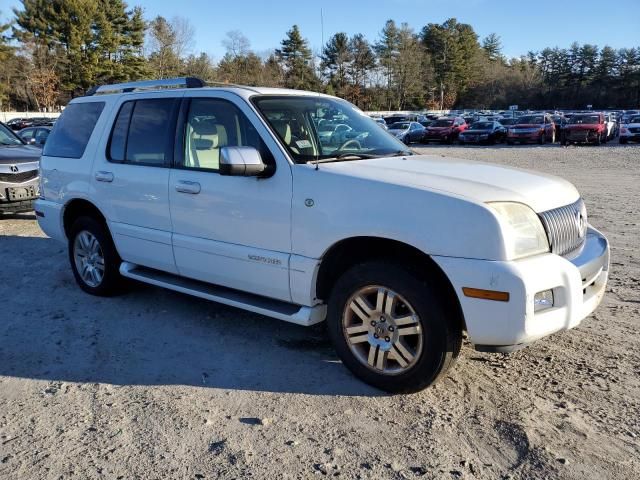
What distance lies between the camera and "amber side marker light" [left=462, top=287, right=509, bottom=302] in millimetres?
3068

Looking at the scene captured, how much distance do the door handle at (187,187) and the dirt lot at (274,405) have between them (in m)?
1.19

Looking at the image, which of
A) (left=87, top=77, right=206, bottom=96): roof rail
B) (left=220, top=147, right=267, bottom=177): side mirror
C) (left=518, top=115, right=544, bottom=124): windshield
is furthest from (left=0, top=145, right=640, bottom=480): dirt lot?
(left=518, top=115, right=544, bottom=124): windshield

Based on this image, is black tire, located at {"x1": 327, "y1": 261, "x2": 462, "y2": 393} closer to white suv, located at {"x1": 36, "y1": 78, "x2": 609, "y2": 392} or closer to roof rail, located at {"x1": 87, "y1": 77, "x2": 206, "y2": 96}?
white suv, located at {"x1": 36, "y1": 78, "x2": 609, "y2": 392}

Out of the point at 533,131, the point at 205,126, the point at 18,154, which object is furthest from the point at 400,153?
the point at 533,131

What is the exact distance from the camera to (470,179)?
3.59 metres

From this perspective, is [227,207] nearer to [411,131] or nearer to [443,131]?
[443,131]

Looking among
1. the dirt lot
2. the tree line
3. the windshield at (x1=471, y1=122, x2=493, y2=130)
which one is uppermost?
the tree line

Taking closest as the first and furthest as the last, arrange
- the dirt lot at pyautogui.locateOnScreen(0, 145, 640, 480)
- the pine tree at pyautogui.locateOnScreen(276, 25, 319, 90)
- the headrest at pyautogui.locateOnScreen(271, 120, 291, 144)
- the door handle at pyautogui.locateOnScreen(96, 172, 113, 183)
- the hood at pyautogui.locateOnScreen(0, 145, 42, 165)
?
1. the dirt lot at pyautogui.locateOnScreen(0, 145, 640, 480)
2. the headrest at pyautogui.locateOnScreen(271, 120, 291, 144)
3. the door handle at pyautogui.locateOnScreen(96, 172, 113, 183)
4. the hood at pyautogui.locateOnScreen(0, 145, 42, 165)
5. the pine tree at pyautogui.locateOnScreen(276, 25, 319, 90)

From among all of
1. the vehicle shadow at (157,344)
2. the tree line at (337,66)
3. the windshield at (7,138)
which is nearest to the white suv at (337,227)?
the vehicle shadow at (157,344)

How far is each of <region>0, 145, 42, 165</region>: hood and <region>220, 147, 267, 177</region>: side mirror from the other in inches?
291

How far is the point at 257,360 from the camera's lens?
13.6ft

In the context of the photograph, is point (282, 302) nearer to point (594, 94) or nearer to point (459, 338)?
point (459, 338)

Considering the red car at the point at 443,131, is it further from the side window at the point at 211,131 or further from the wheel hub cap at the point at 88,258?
the side window at the point at 211,131

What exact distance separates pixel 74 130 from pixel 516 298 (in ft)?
Result: 15.4
